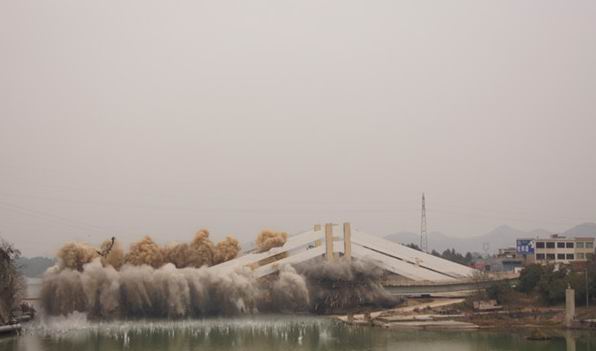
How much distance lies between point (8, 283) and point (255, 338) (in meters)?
19.5

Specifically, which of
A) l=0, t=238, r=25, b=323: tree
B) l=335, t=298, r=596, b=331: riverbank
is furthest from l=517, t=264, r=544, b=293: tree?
l=0, t=238, r=25, b=323: tree

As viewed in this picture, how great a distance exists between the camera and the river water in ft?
133

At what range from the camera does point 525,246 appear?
8962 cm

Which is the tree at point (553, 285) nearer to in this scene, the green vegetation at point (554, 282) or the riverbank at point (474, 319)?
the green vegetation at point (554, 282)

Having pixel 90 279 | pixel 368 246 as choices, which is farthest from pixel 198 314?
pixel 368 246

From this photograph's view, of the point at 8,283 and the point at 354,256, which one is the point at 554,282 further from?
the point at 8,283

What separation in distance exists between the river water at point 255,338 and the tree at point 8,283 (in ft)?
6.80

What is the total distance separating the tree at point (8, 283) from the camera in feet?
165

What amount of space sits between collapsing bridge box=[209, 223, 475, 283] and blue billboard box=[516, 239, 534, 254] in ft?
61.9

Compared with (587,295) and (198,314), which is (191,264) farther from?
(587,295)

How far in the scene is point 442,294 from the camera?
226ft

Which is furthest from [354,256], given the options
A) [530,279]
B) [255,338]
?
[255,338]

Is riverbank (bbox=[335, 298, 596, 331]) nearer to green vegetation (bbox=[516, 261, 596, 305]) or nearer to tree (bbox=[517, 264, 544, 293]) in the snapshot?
green vegetation (bbox=[516, 261, 596, 305])

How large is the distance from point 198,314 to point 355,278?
14761mm
